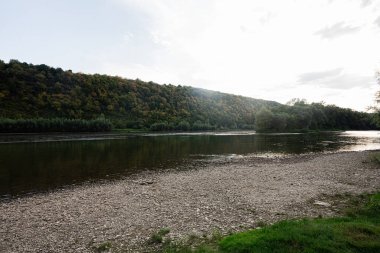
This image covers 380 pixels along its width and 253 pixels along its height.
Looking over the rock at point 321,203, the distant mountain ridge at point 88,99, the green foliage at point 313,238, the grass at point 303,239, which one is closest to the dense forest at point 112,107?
the distant mountain ridge at point 88,99

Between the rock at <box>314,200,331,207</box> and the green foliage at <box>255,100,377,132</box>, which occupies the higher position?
the green foliage at <box>255,100,377,132</box>

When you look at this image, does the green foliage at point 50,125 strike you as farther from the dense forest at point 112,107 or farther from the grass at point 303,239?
the grass at point 303,239

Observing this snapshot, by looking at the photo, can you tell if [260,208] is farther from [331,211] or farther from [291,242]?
[291,242]

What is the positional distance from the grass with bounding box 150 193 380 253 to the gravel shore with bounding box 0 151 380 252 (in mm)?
1542

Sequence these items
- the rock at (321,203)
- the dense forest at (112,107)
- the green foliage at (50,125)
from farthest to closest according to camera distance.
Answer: the dense forest at (112,107), the green foliage at (50,125), the rock at (321,203)

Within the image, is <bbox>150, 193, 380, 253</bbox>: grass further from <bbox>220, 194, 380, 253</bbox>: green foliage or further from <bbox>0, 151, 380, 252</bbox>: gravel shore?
<bbox>0, 151, 380, 252</bbox>: gravel shore

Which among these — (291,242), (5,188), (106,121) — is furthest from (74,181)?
(106,121)

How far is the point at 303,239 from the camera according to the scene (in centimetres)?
856

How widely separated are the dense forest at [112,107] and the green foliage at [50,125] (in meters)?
0.47

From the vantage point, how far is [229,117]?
650 ft

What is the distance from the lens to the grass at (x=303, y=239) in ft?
26.0

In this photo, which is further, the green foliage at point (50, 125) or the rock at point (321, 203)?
the green foliage at point (50, 125)

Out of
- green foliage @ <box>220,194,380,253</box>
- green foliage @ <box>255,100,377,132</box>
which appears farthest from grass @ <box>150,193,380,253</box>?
green foliage @ <box>255,100,377,132</box>

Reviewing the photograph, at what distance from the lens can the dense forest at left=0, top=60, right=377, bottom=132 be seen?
366ft
